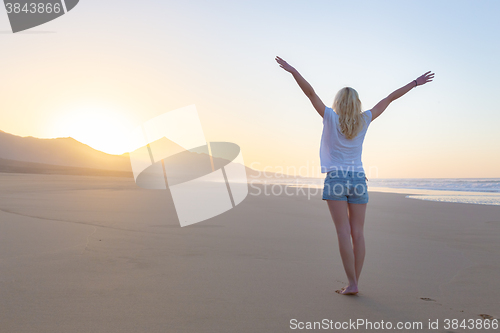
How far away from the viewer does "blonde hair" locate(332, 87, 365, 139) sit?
2541 mm

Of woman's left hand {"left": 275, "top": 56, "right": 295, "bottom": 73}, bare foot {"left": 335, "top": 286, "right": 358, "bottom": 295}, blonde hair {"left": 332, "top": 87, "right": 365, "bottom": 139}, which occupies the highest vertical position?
woman's left hand {"left": 275, "top": 56, "right": 295, "bottom": 73}

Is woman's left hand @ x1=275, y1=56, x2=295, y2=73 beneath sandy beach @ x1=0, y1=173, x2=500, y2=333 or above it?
above

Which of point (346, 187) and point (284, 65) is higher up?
point (284, 65)

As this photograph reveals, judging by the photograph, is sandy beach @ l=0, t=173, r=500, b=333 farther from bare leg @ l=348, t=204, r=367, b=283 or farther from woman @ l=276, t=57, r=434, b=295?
woman @ l=276, t=57, r=434, b=295

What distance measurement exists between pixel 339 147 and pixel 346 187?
0.31 metres

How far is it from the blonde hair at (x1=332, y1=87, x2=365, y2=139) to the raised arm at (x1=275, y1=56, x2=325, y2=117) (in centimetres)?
14

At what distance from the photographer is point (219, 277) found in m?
2.76

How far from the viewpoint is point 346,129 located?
2.55 meters

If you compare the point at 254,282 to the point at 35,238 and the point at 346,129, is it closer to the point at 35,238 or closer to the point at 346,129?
the point at 346,129

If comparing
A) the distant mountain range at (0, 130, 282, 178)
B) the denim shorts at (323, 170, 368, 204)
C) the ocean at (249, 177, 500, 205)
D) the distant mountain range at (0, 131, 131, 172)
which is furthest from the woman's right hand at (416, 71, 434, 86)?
the distant mountain range at (0, 131, 131, 172)

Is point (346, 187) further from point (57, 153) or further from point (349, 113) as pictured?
point (57, 153)

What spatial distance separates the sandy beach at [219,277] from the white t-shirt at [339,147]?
3.04 feet

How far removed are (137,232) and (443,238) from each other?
415cm

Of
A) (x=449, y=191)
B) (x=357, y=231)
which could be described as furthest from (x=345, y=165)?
Result: (x=449, y=191)
